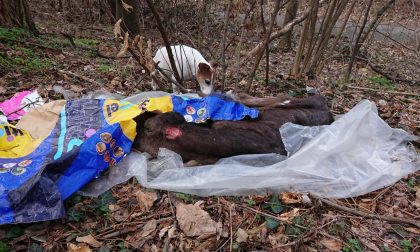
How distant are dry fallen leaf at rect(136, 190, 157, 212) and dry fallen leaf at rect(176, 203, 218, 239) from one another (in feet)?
0.60

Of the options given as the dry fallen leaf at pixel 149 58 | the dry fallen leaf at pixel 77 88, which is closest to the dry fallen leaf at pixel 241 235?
the dry fallen leaf at pixel 149 58

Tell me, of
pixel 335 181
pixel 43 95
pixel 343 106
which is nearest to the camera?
pixel 335 181

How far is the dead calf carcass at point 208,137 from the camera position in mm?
2348

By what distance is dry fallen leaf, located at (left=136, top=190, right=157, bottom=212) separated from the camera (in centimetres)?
204

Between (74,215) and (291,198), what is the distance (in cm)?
126

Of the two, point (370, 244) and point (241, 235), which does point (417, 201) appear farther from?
point (241, 235)

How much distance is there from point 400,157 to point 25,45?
4613 mm

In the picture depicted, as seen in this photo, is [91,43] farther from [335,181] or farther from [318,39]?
[335,181]

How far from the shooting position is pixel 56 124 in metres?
2.58

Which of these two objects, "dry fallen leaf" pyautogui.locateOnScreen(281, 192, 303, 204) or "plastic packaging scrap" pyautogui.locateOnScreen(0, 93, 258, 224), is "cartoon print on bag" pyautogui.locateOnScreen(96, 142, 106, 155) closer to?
"plastic packaging scrap" pyautogui.locateOnScreen(0, 93, 258, 224)

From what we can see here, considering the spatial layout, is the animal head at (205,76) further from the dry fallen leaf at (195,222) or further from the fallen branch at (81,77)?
the dry fallen leaf at (195,222)

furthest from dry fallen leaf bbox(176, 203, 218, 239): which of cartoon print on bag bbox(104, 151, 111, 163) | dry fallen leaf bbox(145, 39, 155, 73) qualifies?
dry fallen leaf bbox(145, 39, 155, 73)

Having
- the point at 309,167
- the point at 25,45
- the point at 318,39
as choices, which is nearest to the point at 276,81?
the point at 318,39

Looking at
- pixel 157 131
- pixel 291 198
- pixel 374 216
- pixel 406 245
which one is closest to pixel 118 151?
pixel 157 131
